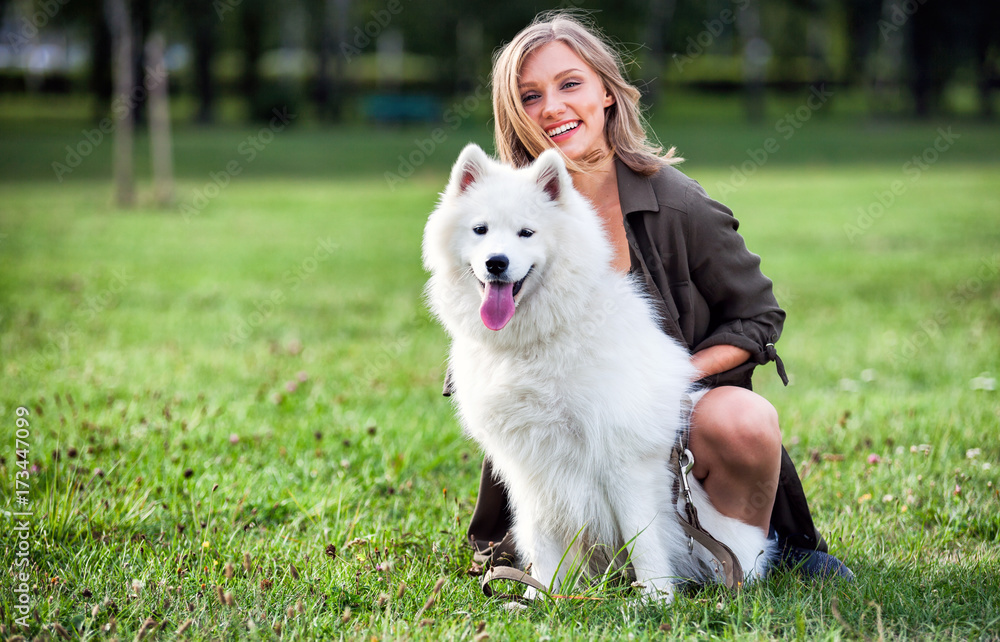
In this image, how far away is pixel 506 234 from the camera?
272cm

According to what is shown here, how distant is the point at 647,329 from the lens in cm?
278

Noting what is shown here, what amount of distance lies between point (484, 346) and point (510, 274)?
317 mm

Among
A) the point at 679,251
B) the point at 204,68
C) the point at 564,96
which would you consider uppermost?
the point at 204,68

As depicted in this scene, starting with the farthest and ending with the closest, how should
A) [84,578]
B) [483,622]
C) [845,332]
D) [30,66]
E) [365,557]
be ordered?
[30,66] < [845,332] < [365,557] < [84,578] < [483,622]

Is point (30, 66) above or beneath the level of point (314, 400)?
above

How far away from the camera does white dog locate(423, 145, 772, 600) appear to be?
2680 millimetres

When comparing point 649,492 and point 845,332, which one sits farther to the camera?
point 845,332

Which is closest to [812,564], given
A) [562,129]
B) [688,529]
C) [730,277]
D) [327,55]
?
[688,529]

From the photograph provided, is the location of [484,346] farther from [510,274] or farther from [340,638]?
[340,638]

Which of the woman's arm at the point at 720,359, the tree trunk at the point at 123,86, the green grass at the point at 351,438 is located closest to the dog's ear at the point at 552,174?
the woman's arm at the point at 720,359

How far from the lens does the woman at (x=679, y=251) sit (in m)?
2.77

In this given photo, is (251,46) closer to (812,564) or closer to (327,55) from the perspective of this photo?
(327,55)

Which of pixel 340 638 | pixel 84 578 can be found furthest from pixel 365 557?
pixel 84 578

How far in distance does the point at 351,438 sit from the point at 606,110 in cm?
233
